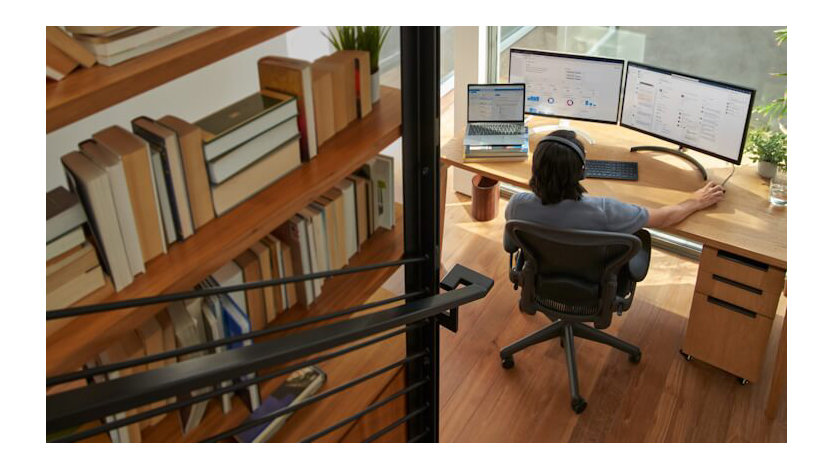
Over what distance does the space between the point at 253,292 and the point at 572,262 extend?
4.60ft

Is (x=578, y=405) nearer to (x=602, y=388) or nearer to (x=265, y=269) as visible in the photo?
(x=602, y=388)

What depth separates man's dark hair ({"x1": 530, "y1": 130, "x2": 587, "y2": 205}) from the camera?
2572mm

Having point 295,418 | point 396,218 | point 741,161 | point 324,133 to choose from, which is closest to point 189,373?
point 324,133

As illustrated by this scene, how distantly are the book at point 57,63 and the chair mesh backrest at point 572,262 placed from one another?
5.67ft

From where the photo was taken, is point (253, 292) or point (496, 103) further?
point (496, 103)

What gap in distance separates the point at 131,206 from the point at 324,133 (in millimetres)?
523

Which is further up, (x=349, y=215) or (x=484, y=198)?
(x=349, y=215)

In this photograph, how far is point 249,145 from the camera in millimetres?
1503

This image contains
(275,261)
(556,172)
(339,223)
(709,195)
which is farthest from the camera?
(709,195)

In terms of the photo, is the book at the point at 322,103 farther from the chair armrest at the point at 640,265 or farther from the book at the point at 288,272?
the chair armrest at the point at 640,265

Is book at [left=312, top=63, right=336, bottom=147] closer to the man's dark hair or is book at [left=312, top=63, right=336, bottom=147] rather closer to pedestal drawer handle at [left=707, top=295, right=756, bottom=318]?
the man's dark hair

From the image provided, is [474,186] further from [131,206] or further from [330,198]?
[131,206]

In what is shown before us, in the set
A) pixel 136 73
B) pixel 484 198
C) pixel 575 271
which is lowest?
pixel 484 198

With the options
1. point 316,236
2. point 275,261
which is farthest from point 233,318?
point 316,236
